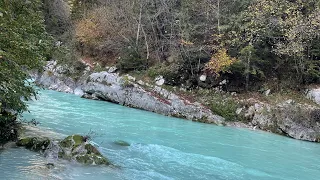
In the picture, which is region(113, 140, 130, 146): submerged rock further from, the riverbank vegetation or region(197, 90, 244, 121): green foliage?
the riverbank vegetation

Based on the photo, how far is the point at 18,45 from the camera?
18.8 ft

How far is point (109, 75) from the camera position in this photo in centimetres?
2478

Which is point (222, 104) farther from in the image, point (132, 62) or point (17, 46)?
point (17, 46)

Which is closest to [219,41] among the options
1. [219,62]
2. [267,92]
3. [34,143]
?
[219,62]

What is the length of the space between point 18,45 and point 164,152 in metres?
6.59

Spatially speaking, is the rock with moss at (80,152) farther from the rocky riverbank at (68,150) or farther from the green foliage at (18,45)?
the green foliage at (18,45)

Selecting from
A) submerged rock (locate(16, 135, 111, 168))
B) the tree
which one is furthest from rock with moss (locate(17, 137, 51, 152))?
the tree

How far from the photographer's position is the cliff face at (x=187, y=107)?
19.1m

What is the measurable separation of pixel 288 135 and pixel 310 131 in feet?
3.91

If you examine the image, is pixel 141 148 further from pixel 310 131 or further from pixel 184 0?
pixel 184 0

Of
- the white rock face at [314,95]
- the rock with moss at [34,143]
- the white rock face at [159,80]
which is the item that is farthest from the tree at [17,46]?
the white rock face at [314,95]

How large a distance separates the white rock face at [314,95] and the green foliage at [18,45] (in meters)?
17.2

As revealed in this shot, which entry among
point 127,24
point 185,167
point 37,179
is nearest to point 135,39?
point 127,24

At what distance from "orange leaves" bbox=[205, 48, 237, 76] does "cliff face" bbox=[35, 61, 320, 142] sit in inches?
121
